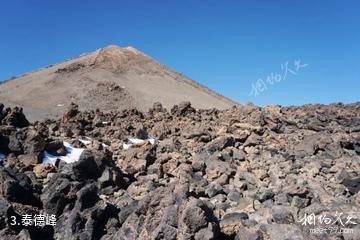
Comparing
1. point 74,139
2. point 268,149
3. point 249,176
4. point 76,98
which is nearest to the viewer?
point 249,176

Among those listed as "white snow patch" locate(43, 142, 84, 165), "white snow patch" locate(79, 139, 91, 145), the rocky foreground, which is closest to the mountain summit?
"white snow patch" locate(79, 139, 91, 145)

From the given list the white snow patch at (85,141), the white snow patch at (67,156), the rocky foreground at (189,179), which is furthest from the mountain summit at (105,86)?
the rocky foreground at (189,179)

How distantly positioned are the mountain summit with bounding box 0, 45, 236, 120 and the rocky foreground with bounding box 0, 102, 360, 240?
21698mm

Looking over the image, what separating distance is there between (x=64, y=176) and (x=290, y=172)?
648 cm

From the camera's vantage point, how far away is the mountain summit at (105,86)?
151 ft

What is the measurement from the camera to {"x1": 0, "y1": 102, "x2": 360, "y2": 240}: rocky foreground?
815cm

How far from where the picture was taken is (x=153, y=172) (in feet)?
43.4

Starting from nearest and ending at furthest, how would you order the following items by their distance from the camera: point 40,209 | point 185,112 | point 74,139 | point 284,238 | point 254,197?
point 284,238 < point 40,209 < point 254,197 < point 74,139 < point 185,112

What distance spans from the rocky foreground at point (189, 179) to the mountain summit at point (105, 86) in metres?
21.7

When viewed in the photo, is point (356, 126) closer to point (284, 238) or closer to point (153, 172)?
point (153, 172)

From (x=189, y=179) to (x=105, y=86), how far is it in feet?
134

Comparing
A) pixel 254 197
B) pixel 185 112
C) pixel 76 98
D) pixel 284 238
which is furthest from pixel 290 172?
pixel 76 98

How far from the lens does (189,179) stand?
12445 mm

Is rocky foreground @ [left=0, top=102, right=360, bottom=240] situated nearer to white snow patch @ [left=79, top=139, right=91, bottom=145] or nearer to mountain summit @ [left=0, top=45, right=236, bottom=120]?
white snow patch @ [left=79, top=139, right=91, bottom=145]
